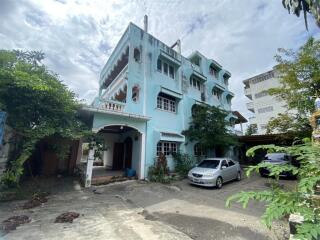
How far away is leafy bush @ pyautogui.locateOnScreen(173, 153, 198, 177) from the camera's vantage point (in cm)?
1349

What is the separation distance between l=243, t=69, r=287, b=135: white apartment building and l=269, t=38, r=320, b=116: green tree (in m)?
24.9

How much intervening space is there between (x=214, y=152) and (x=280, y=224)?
14.1 m

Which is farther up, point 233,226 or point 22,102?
point 22,102

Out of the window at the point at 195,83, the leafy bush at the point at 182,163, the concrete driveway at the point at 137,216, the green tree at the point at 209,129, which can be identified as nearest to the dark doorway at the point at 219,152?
the green tree at the point at 209,129

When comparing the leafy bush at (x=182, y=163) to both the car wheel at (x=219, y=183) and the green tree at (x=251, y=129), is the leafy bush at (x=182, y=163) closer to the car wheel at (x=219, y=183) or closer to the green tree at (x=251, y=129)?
the car wheel at (x=219, y=183)

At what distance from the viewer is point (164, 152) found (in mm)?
13922

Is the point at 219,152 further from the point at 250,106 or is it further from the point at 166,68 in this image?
the point at 250,106

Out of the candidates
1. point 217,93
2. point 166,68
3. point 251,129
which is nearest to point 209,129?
point 166,68

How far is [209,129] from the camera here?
15.1 m

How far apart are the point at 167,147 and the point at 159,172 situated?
2.69 meters

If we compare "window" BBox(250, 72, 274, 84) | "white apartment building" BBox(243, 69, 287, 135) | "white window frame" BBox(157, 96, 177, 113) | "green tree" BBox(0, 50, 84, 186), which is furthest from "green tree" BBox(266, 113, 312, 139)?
"window" BBox(250, 72, 274, 84)

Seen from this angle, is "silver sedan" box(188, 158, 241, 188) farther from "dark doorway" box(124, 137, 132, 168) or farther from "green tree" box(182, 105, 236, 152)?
"dark doorway" box(124, 137, 132, 168)

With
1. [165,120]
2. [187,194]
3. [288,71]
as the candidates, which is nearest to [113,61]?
[165,120]

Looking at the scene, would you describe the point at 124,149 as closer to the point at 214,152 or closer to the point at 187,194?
the point at 187,194
